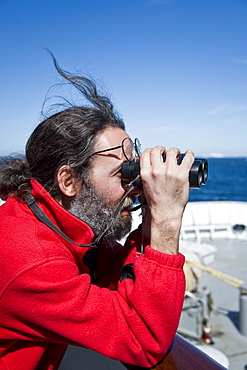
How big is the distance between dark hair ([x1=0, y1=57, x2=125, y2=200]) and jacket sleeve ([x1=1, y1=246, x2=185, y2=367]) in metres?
0.48

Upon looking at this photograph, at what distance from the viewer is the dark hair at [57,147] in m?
1.39

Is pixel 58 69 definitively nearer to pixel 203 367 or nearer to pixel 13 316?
pixel 13 316

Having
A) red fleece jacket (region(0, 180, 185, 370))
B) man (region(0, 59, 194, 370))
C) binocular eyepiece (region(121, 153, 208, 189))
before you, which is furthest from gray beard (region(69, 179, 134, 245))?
red fleece jacket (region(0, 180, 185, 370))

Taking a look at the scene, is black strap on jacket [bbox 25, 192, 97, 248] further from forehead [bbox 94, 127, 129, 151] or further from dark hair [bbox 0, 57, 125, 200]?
forehead [bbox 94, 127, 129, 151]

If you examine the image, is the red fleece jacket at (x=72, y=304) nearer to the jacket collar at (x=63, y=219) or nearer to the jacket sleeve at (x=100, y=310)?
the jacket sleeve at (x=100, y=310)

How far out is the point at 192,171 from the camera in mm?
1169

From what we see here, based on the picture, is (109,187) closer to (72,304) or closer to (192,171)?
(192,171)

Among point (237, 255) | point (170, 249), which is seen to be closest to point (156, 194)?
point (170, 249)

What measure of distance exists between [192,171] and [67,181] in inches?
20.7

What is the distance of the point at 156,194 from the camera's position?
1096mm

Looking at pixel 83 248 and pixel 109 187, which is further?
pixel 109 187

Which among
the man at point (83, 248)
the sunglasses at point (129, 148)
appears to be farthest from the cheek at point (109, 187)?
the sunglasses at point (129, 148)

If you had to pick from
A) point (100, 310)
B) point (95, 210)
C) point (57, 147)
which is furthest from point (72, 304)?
point (57, 147)

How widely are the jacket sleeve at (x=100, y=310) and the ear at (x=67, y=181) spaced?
430 millimetres
